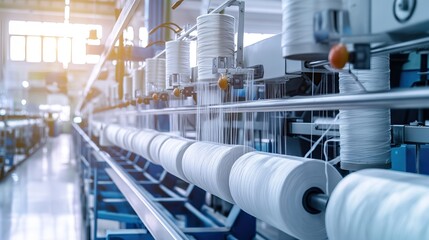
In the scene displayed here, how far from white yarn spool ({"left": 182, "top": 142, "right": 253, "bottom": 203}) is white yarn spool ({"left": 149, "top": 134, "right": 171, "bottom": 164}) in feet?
2.51

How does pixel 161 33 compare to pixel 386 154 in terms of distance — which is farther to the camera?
pixel 161 33

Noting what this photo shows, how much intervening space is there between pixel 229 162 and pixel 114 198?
9.48ft

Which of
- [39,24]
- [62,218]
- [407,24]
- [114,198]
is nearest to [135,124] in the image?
[114,198]

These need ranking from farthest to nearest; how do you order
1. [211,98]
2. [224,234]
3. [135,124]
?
[135,124], [224,234], [211,98]

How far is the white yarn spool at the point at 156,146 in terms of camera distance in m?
2.60

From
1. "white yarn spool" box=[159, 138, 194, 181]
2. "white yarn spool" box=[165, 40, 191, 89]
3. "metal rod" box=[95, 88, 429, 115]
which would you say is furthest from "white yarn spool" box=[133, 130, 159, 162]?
"metal rod" box=[95, 88, 429, 115]

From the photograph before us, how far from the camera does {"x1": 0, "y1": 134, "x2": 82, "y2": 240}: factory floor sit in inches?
189

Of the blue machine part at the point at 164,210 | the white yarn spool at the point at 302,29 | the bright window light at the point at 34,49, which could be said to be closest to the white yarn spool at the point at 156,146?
the blue machine part at the point at 164,210

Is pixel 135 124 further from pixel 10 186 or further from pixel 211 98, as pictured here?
pixel 10 186

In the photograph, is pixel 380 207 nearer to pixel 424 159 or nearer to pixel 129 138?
pixel 424 159

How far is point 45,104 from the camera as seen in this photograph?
22312mm

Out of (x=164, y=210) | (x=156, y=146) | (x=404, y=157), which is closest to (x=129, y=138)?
(x=164, y=210)

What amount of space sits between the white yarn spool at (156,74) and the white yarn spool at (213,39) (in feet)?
3.47

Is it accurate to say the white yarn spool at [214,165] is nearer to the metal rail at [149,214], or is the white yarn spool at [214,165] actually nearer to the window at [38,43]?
the metal rail at [149,214]
